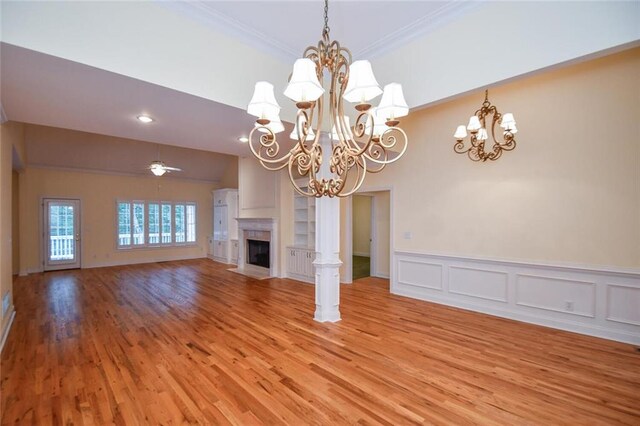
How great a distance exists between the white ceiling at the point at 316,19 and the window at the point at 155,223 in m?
8.13

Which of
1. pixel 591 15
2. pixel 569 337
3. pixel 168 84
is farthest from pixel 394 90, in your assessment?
pixel 569 337

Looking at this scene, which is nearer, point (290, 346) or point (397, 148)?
point (290, 346)

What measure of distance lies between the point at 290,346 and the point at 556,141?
4.24 meters

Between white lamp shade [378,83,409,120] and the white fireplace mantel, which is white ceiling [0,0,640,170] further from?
the white fireplace mantel

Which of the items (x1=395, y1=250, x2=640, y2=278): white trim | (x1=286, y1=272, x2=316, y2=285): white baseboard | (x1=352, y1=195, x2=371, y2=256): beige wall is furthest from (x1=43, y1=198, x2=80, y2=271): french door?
(x1=395, y1=250, x2=640, y2=278): white trim

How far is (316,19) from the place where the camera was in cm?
298

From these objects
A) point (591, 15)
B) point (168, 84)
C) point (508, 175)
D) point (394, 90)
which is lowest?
point (508, 175)

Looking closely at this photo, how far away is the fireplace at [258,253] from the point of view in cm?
752

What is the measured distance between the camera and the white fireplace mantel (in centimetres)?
708

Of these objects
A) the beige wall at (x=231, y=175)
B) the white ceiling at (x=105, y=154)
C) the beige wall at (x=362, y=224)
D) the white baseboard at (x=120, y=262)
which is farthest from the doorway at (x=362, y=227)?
the white baseboard at (x=120, y=262)

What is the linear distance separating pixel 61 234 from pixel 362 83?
9.92 m

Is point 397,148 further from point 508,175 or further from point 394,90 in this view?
point 394,90

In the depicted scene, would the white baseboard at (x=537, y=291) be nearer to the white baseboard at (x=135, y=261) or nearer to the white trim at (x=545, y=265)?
the white trim at (x=545, y=265)

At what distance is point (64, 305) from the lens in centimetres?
484
